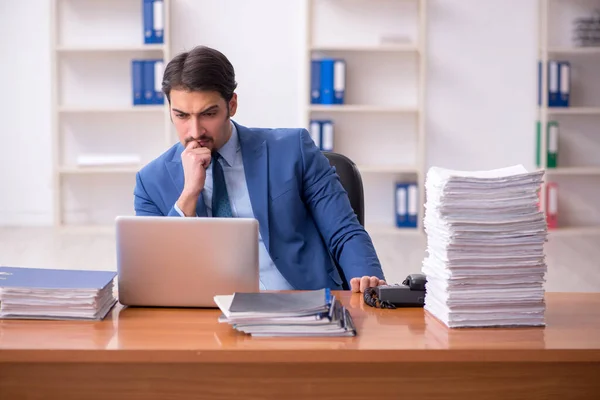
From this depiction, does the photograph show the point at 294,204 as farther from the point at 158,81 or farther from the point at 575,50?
the point at 575,50

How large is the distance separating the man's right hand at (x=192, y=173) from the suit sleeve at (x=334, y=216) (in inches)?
11.9

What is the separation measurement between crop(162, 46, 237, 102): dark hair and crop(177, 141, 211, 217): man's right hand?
0.16 meters

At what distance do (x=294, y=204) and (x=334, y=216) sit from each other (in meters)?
0.12

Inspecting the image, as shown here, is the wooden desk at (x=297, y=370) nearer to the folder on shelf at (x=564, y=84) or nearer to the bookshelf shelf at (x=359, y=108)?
the bookshelf shelf at (x=359, y=108)

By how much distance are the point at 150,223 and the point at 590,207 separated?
5.52 metres

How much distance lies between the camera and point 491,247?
5.50ft

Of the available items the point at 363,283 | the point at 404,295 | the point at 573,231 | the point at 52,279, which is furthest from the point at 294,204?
the point at 573,231

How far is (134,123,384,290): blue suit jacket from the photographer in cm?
240

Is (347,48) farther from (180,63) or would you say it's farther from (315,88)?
(180,63)

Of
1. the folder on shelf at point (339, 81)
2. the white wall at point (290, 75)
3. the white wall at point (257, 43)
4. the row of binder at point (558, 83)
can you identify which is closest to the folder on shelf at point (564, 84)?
the row of binder at point (558, 83)

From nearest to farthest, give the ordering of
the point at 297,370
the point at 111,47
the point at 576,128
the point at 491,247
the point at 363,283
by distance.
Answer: the point at 297,370 → the point at 491,247 → the point at 363,283 → the point at 111,47 → the point at 576,128

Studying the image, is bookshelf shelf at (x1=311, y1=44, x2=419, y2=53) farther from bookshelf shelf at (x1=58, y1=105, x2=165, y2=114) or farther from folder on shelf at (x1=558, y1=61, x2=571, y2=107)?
bookshelf shelf at (x1=58, y1=105, x2=165, y2=114)

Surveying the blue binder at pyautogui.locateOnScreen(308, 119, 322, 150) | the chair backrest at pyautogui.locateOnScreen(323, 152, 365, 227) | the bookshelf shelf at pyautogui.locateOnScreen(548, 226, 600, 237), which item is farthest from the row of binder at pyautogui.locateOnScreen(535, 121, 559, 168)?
the chair backrest at pyautogui.locateOnScreen(323, 152, 365, 227)

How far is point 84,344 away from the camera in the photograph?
155cm
